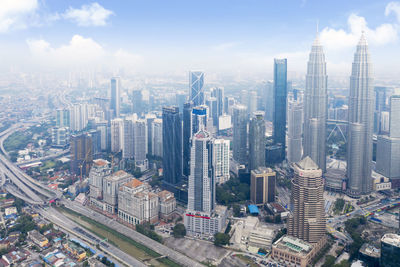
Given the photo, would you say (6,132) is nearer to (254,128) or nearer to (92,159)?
(92,159)

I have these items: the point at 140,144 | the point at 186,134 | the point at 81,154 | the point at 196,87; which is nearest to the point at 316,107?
the point at 196,87

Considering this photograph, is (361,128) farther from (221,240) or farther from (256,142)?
(221,240)

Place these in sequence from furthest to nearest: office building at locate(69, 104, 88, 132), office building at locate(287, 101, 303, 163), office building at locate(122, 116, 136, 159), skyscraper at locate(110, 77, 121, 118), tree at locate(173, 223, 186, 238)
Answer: skyscraper at locate(110, 77, 121, 118), office building at locate(69, 104, 88, 132), office building at locate(122, 116, 136, 159), office building at locate(287, 101, 303, 163), tree at locate(173, 223, 186, 238)

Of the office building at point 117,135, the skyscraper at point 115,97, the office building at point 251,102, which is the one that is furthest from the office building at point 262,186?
the skyscraper at point 115,97

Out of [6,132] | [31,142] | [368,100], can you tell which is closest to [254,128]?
[368,100]

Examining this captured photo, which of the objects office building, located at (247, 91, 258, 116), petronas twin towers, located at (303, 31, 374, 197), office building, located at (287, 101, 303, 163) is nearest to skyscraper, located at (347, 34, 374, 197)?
petronas twin towers, located at (303, 31, 374, 197)

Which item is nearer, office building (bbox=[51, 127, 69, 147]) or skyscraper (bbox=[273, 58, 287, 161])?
skyscraper (bbox=[273, 58, 287, 161])

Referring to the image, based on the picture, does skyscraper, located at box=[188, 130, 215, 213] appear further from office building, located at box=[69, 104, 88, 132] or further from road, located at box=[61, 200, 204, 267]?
office building, located at box=[69, 104, 88, 132]
